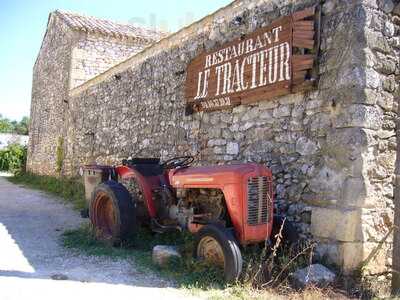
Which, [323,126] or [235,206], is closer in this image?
[235,206]

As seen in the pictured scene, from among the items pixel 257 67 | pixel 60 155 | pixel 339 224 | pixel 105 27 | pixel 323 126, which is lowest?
pixel 339 224

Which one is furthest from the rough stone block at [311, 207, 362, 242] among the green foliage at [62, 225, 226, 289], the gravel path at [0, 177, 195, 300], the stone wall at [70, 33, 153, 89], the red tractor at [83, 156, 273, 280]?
the stone wall at [70, 33, 153, 89]

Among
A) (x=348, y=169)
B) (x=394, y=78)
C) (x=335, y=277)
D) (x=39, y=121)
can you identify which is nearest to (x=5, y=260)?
(x=335, y=277)

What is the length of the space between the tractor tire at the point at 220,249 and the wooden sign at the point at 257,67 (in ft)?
5.80

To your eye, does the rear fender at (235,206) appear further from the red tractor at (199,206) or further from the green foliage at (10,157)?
the green foliage at (10,157)

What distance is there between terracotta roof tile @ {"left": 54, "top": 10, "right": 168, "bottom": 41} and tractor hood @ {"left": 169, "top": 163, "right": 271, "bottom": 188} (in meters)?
9.73

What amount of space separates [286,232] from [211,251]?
0.82m

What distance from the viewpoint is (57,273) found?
4016 millimetres

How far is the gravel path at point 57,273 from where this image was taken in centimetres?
346

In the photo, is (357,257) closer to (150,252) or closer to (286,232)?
(286,232)

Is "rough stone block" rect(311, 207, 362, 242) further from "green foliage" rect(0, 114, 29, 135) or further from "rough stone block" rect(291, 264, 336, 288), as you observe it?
"green foliage" rect(0, 114, 29, 135)

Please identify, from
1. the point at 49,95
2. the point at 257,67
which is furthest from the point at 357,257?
the point at 49,95

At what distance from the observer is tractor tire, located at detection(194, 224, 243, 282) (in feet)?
11.9

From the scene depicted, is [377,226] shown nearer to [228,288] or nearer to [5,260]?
[228,288]
